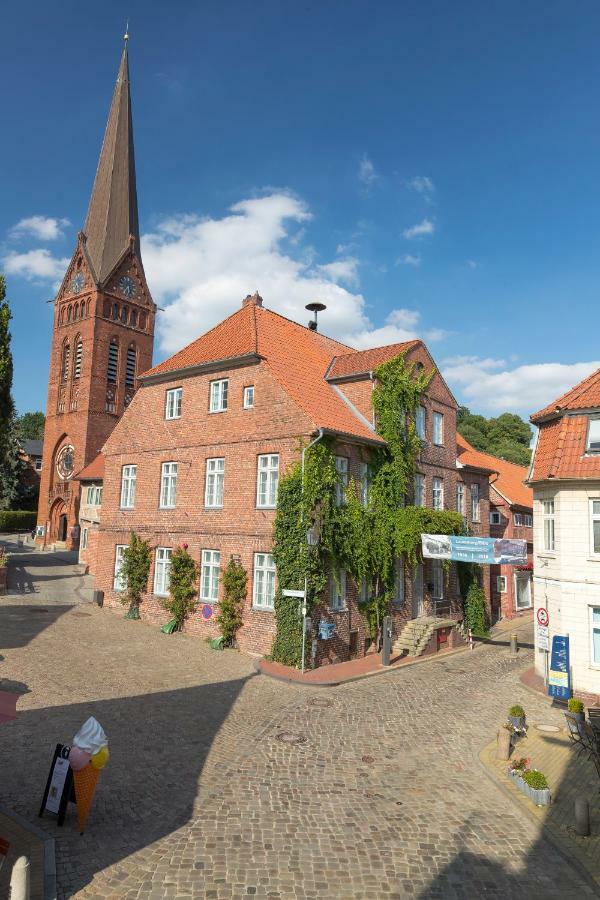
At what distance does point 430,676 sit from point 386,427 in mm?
8885

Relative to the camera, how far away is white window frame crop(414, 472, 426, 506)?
25266mm

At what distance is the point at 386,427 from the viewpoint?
23.0m

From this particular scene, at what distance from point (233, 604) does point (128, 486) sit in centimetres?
876

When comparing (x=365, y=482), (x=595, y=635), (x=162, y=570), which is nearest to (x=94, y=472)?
(x=162, y=570)

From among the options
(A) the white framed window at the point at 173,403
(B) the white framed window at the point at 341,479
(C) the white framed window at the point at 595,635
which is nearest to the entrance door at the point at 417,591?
(B) the white framed window at the point at 341,479

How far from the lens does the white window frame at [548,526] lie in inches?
734

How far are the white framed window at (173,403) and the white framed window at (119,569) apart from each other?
5.99 meters

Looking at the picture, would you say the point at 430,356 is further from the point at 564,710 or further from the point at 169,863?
the point at 169,863

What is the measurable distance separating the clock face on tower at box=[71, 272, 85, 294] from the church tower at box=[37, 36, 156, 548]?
9 cm

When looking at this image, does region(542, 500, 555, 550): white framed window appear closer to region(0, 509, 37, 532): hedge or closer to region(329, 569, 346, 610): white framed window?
region(329, 569, 346, 610): white framed window

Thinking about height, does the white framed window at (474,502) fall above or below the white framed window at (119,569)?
above

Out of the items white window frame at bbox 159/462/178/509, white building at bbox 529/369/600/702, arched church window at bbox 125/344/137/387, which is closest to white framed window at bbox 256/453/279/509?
white window frame at bbox 159/462/178/509

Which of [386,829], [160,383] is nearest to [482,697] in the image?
[386,829]

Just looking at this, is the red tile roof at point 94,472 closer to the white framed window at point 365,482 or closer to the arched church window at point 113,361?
the arched church window at point 113,361
